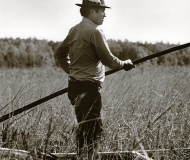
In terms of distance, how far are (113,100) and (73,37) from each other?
5.70ft

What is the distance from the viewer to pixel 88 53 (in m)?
3.23

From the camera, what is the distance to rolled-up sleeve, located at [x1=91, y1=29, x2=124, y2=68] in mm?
3086

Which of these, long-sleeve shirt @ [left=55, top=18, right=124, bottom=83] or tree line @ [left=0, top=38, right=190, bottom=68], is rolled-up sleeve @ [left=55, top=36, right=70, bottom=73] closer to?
long-sleeve shirt @ [left=55, top=18, right=124, bottom=83]

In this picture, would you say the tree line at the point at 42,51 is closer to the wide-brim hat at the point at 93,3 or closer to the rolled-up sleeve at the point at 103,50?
the wide-brim hat at the point at 93,3

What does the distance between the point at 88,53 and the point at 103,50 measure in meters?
0.19

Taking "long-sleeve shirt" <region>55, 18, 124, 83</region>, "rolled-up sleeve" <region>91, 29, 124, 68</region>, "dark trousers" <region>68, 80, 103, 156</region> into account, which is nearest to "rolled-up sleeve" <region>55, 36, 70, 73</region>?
"long-sleeve shirt" <region>55, 18, 124, 83</region>

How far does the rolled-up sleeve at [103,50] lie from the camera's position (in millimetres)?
3086

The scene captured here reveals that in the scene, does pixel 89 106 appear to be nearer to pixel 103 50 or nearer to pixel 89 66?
pixel 89 66

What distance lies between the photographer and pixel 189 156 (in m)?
3.05

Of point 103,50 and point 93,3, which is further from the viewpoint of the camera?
point 93,3

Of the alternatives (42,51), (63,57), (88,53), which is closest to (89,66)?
(88,53)

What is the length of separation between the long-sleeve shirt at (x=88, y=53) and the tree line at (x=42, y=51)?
37.1 feet

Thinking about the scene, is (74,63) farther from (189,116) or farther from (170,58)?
(170,58)

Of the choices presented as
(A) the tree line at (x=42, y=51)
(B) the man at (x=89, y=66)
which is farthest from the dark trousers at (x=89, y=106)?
(A) the tree line at (x=42, y=51)
